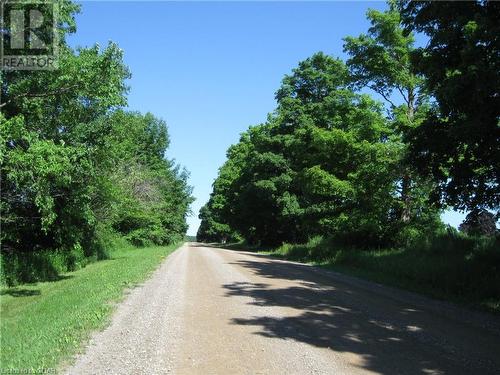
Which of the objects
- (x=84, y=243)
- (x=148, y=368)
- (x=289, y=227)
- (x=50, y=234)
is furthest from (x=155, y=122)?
(x=148, y=368)

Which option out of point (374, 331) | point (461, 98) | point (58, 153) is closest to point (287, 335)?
point (374, 331)

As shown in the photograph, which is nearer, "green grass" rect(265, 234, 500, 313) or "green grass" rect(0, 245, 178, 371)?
"green grass" rect(0, 245, 178, 371)

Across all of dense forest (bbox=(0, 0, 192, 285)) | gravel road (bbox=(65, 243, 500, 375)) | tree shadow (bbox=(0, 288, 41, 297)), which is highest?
dense forest (bbox=(0, 0, 192, 285))

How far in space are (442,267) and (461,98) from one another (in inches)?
287

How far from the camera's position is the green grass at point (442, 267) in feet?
43.7

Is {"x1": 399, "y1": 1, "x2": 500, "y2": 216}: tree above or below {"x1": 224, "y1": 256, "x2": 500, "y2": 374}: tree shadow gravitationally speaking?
above

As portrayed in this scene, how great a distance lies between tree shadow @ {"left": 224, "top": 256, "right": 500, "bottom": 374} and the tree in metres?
4.30

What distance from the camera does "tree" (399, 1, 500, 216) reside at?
10.3m

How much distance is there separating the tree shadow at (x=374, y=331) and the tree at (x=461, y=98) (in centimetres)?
430

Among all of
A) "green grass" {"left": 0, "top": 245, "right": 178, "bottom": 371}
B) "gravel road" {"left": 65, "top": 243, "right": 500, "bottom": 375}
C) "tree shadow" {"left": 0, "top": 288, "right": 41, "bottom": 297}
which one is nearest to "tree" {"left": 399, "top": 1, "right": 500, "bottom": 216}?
"gravel road" {"left": 65, "top": 243, "right": 500, "bottom": 375}

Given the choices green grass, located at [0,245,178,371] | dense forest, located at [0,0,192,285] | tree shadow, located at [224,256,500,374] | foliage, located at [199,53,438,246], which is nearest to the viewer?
green grass, located at [0,245,178,371]

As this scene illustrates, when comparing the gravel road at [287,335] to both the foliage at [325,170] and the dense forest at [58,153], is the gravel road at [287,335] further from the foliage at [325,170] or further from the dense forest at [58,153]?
the foliage at [325,170]

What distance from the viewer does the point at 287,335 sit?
8016mm

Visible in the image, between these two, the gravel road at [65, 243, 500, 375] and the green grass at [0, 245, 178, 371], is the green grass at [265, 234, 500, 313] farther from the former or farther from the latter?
the green grass at [0, 245, 178, 371]
